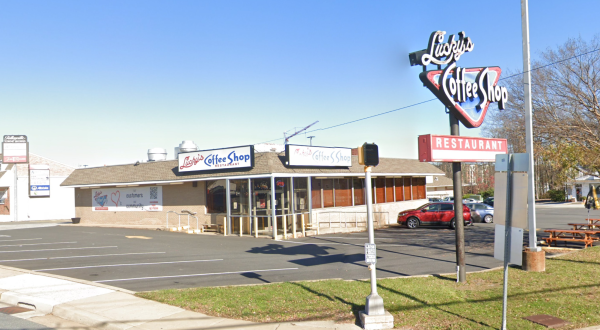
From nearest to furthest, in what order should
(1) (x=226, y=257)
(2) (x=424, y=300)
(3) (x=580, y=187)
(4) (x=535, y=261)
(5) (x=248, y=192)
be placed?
(2) (x=424, y=300)
(4) (x=535, y=261)
(1) (x=226, y=257)
(5) (x=248, y=192)
(3) (x=580, y=187)

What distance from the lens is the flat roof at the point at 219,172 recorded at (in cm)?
2233

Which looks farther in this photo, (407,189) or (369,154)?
(407,189)

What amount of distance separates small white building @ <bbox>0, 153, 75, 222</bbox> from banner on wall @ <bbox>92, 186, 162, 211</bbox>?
1452 cm

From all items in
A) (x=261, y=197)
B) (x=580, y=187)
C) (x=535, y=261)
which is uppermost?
(x=261, y=197)

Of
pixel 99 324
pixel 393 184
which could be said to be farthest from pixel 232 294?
pixel 393 184

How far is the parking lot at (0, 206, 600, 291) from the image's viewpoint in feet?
39.5

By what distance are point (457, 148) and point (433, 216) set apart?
16515 mm

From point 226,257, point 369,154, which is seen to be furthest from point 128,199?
point 369,154

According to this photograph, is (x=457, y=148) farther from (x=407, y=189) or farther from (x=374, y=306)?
(x=407, y=189)

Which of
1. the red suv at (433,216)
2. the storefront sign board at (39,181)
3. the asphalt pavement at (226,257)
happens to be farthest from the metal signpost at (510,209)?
the storefront sign board at (39,181)

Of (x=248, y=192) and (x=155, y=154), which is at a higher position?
(x=155, y=154)

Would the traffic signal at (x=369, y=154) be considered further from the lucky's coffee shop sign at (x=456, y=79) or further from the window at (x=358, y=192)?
the window at (x=358, y=192)

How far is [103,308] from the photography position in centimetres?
869

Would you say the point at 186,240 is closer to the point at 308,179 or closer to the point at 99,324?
the point at 308,179
